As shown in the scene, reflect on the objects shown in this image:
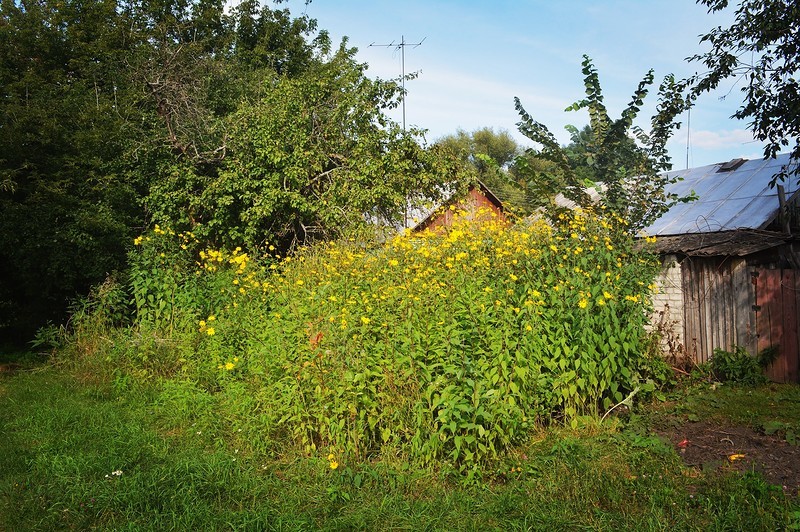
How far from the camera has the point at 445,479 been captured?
412cm

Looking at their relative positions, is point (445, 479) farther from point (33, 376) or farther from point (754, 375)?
point (33, 376)

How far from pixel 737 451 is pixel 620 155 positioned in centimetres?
570

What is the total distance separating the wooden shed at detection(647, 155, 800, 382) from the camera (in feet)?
25.1

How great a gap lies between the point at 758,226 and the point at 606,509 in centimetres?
639

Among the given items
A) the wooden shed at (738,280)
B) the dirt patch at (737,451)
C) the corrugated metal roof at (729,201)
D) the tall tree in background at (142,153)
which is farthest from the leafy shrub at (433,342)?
the tall tree in background at (142,153)

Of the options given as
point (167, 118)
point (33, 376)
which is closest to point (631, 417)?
point (33, 376)

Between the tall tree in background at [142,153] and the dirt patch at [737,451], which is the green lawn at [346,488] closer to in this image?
the dirt patch at [737,451]

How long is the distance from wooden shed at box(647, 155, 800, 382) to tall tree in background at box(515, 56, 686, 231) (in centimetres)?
73

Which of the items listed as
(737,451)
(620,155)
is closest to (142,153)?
(620,155)

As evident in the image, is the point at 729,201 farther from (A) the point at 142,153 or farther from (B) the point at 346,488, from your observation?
(A) the point at 142,153

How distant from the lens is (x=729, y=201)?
952cm

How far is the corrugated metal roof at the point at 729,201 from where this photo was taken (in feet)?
A: 28.8

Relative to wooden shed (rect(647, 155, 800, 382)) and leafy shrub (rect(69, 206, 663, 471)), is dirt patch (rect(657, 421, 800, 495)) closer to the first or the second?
leafy shrub (rect(69, 206, 663, 471))

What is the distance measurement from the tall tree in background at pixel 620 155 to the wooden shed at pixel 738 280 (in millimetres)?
729
